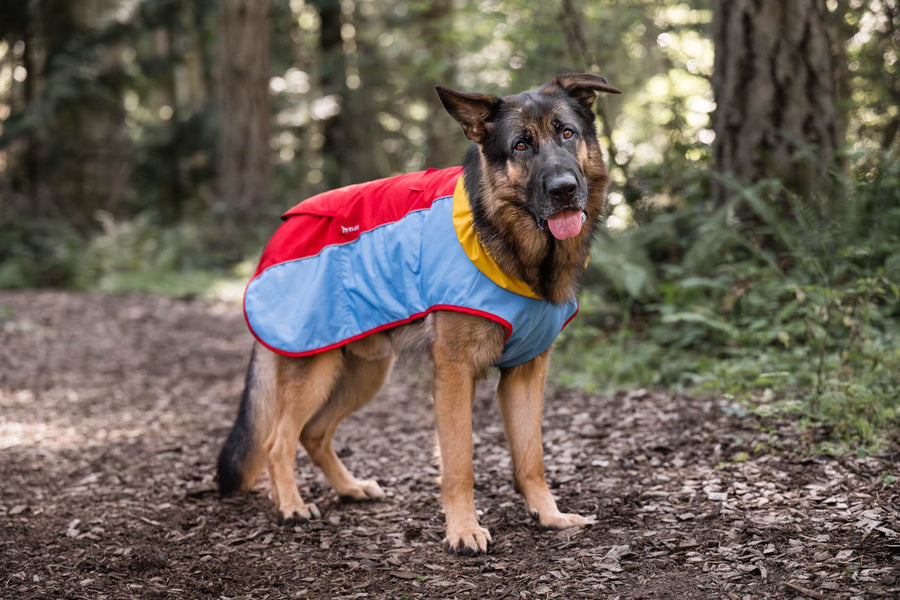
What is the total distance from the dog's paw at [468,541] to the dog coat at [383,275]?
801mm

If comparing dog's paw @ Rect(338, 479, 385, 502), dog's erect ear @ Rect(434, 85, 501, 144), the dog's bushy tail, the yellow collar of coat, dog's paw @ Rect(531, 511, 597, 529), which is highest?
dog's erect ear @ Rect(434, 85, 501, 144)

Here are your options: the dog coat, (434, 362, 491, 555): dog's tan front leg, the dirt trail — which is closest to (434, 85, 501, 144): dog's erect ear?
the dog coat

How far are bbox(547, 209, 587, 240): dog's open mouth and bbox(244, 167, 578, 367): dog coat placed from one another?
298mm

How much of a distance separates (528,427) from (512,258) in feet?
2.96

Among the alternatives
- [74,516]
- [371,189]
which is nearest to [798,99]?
[371,189]

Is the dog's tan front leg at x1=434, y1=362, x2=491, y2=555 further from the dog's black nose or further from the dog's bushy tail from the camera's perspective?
the dog's bushy tail

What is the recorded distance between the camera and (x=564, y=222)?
3451mm

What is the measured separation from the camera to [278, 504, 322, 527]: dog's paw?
411cm

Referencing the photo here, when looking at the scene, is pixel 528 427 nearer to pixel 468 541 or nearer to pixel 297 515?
pixel 468 541

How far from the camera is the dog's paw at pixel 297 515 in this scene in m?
4.11

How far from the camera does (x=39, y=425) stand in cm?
607

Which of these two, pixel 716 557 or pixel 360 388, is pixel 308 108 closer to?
pixel 360 388

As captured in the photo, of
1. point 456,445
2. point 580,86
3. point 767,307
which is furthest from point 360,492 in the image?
point 767,307

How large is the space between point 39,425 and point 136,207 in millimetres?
15896
